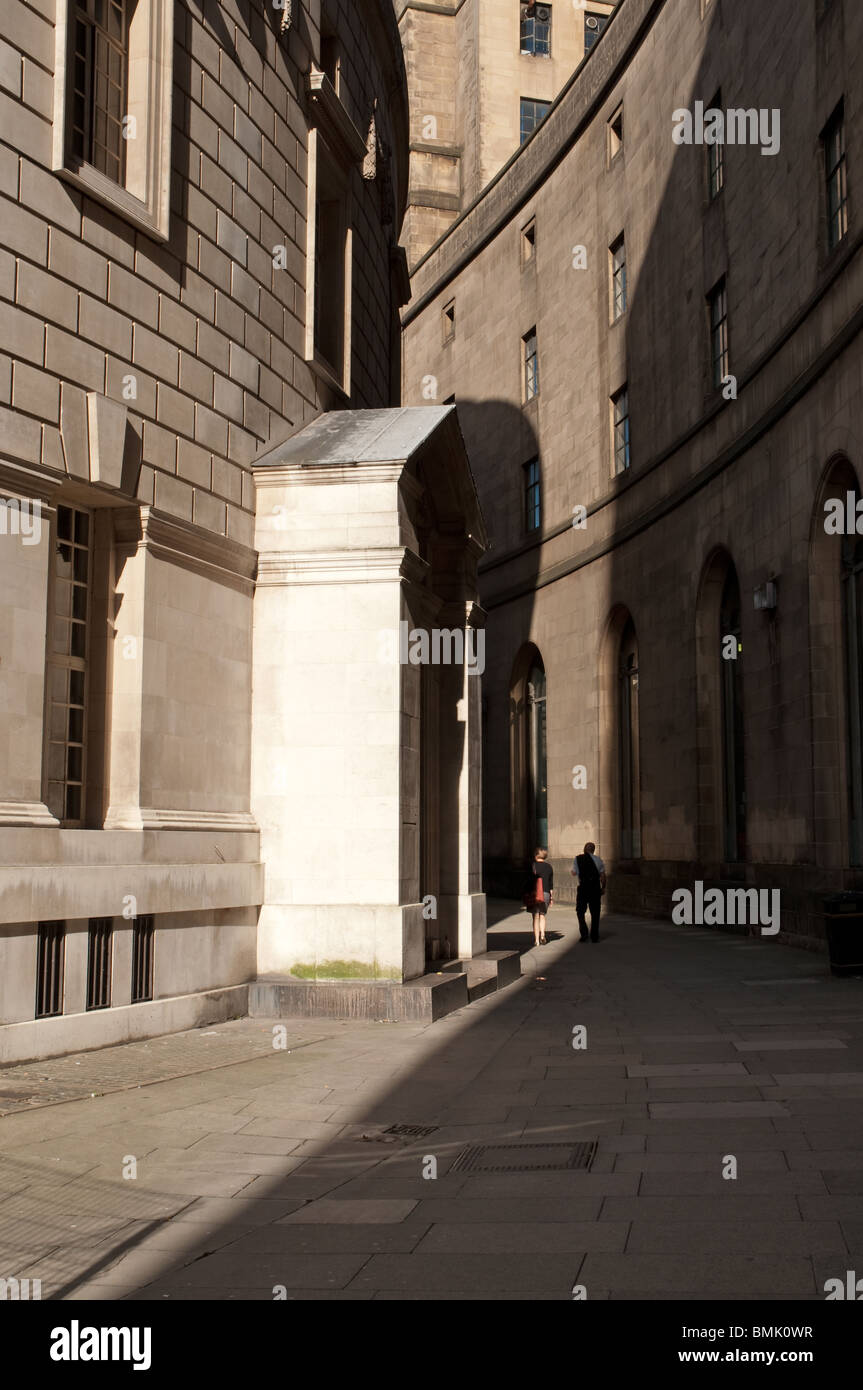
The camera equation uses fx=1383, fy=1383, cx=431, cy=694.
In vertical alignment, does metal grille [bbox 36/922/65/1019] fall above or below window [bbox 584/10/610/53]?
below

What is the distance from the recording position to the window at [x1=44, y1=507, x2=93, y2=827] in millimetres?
11898

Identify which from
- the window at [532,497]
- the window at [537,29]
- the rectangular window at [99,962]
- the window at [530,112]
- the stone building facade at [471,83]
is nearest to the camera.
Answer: the rectangular window at [99,962]

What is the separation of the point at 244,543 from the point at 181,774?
2.77 metres

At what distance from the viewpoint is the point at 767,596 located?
22438mm

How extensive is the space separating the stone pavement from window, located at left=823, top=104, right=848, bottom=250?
1256 centimetres

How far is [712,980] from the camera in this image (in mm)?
17078

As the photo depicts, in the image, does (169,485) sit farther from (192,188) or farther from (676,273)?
(676,273)

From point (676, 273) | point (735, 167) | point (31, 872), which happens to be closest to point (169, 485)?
point (31, 872)

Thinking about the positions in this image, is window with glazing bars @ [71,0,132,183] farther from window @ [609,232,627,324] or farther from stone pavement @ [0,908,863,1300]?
window @ [609,232,627,324]

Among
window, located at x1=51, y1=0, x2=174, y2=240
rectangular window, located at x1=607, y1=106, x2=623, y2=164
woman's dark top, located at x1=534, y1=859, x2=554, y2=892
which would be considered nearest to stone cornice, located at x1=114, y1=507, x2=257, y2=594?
window, located at x1=51, y1=0, x2=174, y2=240

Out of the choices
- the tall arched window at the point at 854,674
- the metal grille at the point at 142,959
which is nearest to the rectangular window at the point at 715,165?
the tall arched window at the point at 854,674

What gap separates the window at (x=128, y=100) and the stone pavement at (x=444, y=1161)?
302 inches

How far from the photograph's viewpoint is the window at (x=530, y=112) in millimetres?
49000

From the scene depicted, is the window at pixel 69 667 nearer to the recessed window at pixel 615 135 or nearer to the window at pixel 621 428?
the window at pixel 621 428
